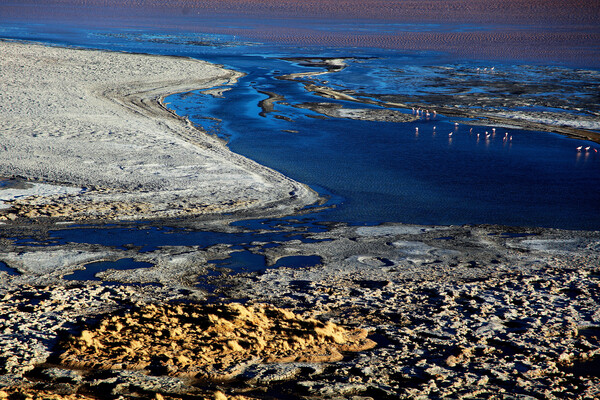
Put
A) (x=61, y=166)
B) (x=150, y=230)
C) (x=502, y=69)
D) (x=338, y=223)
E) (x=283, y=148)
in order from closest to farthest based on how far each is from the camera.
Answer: (x=150, y=230) < (x=338, y=223) < (x=61, y=166) < (x=283, y=148) < (x=502, y=69)

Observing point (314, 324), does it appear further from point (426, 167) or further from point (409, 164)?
point (409, 164)

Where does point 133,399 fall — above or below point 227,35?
below

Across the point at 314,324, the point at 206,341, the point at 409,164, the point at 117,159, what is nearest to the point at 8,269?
the point at 206,341

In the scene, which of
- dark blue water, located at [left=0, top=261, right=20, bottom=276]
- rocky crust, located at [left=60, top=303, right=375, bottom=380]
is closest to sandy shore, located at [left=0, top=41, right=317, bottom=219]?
dark blue water, located at [left=0, top=261, right=20, bottom=276]

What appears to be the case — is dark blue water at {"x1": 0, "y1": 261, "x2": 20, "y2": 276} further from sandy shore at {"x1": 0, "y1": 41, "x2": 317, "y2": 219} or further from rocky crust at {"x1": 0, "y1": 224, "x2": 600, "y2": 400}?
sandy shore at {"x1": 0, "y1": 41, "x2": 317, "y2": 219}

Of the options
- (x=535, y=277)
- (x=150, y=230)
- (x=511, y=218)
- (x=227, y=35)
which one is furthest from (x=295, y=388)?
(x=227, y=35)

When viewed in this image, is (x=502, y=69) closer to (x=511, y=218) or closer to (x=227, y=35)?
(x=511, y=218)

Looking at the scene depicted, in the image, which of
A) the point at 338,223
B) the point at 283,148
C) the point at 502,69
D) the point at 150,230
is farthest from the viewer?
the point at 502,69
